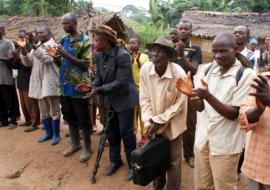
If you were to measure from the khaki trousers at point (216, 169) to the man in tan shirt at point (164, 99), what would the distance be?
1.98 ft

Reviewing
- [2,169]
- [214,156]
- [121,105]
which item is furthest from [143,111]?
[2,169]

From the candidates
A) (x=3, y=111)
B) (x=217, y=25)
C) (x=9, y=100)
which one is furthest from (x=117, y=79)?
(x=217, y=25)

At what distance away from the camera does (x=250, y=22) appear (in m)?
19.3

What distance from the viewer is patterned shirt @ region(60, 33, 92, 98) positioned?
4.66 meters

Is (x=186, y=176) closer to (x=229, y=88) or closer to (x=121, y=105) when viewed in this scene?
(x=121, y=105)

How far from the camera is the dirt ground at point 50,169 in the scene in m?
4.41

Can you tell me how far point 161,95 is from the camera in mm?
3494

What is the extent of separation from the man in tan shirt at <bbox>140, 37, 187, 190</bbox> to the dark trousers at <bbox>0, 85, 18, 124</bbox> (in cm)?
372

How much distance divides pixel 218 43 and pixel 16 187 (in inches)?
135

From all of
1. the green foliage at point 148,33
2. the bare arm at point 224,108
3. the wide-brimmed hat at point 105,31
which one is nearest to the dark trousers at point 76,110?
the wide-brimmed hat at point 105,31

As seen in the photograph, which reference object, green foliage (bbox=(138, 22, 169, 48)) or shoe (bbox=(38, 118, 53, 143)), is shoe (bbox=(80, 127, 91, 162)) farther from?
green foliage (bbox=(138, 22, 169, 48))

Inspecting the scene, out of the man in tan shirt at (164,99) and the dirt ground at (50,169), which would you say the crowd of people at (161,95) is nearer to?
the man in tan shirt at (164,99)

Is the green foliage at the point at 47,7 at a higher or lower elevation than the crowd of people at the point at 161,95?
higher

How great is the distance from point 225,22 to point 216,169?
1824 centimetres
